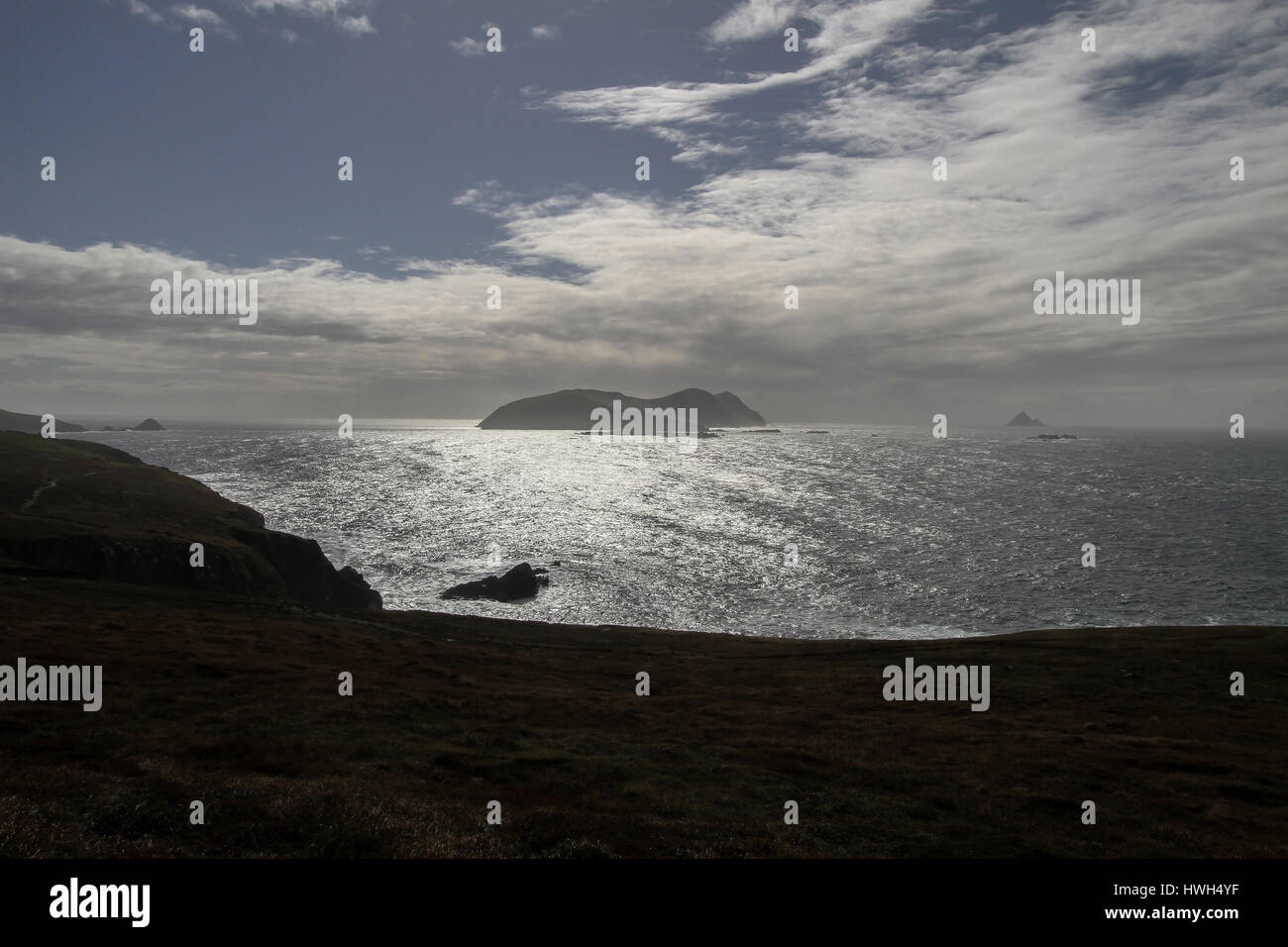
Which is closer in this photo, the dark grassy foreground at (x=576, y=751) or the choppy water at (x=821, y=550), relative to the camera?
the dark grassy foreground at (x=576, y=751)

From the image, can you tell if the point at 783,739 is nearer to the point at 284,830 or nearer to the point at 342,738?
the point at 342,738

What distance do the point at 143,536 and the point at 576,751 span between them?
182 feet

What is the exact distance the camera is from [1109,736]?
34.8m

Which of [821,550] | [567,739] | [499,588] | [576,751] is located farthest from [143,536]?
[821,550]

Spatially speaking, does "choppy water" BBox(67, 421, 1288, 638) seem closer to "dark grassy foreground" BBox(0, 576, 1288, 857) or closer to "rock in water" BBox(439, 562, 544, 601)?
"rock in water" BBox(439, 562, 544, 601)

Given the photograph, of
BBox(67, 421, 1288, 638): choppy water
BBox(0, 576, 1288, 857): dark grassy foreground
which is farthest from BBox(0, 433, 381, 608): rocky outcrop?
BBox(67, 421, 1288, 638): choppy water

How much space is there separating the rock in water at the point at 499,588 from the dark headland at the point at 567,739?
28232 mm

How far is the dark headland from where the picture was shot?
18.4 m

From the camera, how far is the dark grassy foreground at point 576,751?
18188 mm

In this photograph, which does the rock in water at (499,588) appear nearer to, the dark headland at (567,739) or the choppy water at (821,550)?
the choppy water at (821,550)

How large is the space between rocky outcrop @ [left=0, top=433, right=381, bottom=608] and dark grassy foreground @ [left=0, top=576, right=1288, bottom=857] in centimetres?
751

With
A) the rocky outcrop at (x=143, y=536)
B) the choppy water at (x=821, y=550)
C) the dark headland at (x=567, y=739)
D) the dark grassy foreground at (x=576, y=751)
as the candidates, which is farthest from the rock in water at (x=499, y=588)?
the dark grassy foreground at (x=576, y=751)
